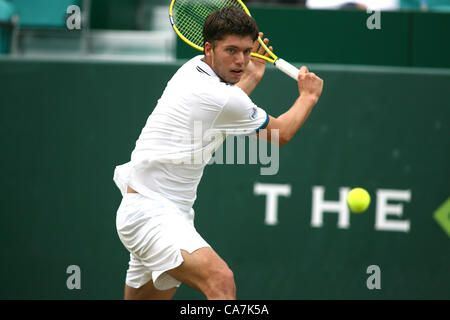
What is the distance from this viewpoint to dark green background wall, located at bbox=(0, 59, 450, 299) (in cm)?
498

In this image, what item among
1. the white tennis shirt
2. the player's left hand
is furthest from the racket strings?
the white tennis shirt

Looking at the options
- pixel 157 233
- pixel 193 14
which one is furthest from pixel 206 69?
pixel 157 233

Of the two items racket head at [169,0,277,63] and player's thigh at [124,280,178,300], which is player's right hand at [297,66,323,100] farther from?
player's thigh at [124,280,178,300]

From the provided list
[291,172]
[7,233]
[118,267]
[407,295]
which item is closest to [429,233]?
[407,295]

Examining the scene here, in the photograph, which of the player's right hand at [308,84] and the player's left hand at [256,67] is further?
the player's left hand at [256,67]

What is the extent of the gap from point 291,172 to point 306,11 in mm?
1204

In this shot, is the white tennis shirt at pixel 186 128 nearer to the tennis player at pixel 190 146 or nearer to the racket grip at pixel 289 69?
the tennis player at pixel 190 146

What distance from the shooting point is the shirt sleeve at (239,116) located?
3336 millimetres

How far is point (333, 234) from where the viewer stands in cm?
501

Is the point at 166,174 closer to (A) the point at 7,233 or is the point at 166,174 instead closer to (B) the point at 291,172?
(B) the point at 291,172

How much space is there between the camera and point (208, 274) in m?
3.24

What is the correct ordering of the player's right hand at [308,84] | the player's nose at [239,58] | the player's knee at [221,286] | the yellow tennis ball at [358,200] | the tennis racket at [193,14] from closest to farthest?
the player's knee at [221,286], the player's nose at [239,58], the player's right hand at [308,84], the tennis racket at [193,14], the yellow tennis ball at [358,200]

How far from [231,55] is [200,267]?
992 millimetres

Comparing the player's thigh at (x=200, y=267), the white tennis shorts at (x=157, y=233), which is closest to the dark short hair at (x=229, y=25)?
the white tennis shorts at (x=157, y=233)
